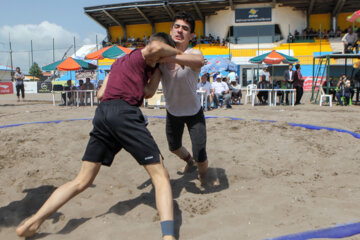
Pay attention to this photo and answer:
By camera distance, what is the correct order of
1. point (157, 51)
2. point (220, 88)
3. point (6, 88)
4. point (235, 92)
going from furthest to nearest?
1. point (6, 88)
2. point (235, 92)
3. point (220, 88)
4. point (157, 51)

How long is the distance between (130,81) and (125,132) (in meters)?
0.40

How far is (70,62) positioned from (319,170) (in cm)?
1173

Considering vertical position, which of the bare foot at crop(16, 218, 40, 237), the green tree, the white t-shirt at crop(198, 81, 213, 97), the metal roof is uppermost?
the metal roof

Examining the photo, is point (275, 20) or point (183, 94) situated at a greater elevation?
point (275, 20)

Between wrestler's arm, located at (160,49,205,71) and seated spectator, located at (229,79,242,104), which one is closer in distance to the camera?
wrestler's arm, located at (160,49,205,71)

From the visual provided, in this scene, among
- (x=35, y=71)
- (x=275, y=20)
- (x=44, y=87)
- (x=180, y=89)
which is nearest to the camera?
(x=180, y=89)

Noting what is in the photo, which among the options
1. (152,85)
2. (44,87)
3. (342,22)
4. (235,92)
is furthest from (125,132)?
(342,22)

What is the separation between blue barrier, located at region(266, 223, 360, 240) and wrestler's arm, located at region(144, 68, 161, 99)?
1.41m

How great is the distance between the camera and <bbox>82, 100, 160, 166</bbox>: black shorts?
7.68 ft

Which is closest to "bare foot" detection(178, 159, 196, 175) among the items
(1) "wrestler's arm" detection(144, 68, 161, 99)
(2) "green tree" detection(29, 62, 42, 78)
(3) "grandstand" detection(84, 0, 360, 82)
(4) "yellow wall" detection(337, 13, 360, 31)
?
(1) "wrestler's arm" detection(144, 68, 161, 99)

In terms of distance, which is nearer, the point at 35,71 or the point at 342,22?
the point at 342,22

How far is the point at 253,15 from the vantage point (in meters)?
28.9

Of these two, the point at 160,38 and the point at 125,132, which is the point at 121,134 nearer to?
the point at 125,132

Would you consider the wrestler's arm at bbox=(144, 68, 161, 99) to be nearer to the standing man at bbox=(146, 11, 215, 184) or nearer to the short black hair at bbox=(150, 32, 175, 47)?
the standing man at bbox=(146, 11, 215, 184)
